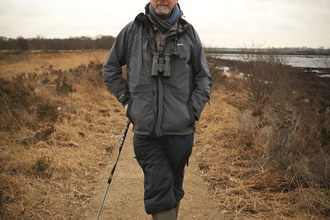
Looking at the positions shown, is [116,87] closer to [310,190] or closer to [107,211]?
[107,211]

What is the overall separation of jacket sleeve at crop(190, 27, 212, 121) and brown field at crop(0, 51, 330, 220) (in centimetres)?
167

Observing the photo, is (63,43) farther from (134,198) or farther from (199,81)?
(199,81)

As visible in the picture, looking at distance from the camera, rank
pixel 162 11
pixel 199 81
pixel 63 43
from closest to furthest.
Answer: pixel 162 11 → pixel 199 81 → pixel 63 43

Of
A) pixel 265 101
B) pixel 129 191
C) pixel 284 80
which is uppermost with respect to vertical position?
pixel 284 80

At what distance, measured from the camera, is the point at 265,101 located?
678 centimetres

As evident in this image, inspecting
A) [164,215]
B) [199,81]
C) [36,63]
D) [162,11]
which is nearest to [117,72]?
[162,11]

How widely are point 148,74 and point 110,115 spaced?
18.6 feet

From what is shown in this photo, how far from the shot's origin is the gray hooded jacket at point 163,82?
2053 mm

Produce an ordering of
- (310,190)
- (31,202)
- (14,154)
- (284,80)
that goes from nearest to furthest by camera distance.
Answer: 1. (31,202)
2. (310,190)
3. (14,154)
4. (284,80)

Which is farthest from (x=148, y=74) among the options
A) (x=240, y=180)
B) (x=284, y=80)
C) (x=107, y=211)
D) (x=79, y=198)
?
(x=284, y=80)

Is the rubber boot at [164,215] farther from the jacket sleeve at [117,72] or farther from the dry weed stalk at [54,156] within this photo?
the dry weed stalk at [54,156]

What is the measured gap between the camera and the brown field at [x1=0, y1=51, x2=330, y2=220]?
114 inches

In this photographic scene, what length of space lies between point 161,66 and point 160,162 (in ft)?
2.96

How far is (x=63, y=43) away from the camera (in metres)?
47.0
